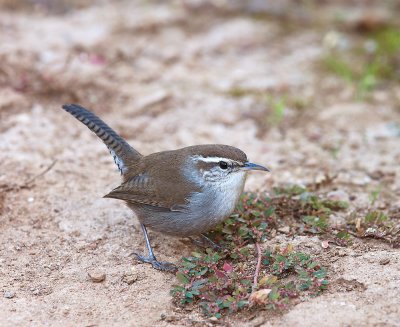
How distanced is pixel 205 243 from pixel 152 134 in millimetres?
2311

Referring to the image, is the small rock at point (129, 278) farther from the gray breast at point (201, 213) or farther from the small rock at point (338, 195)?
the small rock at point (338, 195)

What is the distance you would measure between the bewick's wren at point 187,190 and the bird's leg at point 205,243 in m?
0.18

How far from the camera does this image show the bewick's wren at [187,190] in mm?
5094

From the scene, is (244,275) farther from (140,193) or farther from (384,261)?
(140,193)

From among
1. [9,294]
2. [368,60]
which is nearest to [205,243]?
[9,294]

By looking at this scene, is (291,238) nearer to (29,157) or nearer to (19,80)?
(29,157)

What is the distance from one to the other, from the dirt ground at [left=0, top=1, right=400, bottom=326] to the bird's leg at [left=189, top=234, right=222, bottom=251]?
0.37ft

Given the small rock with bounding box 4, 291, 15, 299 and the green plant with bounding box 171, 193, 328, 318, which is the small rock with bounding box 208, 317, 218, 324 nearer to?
the green plant with bounding box 171, 193, 328, 318

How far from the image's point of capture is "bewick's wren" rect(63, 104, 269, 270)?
509 cm

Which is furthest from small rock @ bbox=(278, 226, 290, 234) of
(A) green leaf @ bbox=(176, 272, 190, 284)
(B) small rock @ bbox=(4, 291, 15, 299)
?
(B) small rock @ bbox=(4, 291, 15, 299)

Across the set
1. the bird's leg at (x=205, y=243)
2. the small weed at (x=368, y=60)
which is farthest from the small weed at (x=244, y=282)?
the small weed at (x=368, y=60)

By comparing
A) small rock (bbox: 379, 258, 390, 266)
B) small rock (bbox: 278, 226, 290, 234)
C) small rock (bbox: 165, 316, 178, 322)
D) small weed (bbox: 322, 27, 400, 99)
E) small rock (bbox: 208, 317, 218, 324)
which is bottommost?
small rock (bbox: 208, 317, 218, 324)

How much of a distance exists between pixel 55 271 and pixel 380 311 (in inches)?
99.9

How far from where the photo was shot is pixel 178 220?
202 inches
